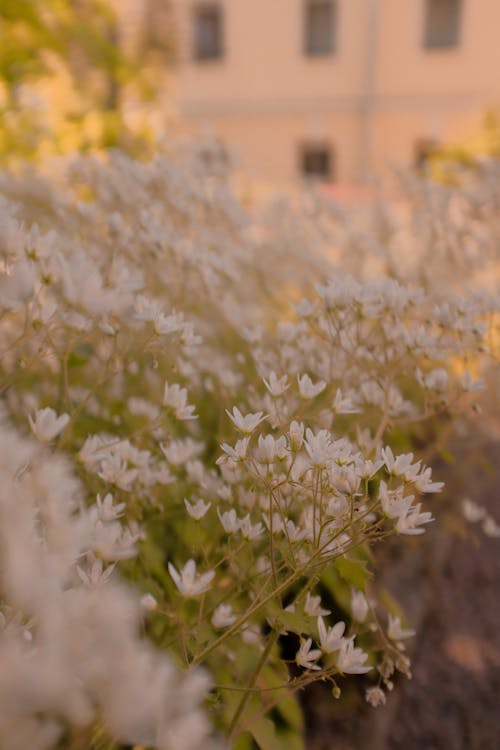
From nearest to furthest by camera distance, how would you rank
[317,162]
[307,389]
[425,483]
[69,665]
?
[69,665]
[425,483]
[307,389]
[317,162]

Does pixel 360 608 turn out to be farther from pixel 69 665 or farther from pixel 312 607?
pixel 69 665

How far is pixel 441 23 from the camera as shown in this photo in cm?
1603

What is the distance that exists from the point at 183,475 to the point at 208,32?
17.6m

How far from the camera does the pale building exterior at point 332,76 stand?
52.5ft

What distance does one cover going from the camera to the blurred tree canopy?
14.4 ft

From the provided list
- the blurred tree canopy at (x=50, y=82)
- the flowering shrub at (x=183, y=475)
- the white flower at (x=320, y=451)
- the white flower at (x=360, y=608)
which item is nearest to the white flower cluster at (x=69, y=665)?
the flowering shrub at (x=183, y=475)

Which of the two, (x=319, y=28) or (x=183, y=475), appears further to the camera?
(x=319, y=28)

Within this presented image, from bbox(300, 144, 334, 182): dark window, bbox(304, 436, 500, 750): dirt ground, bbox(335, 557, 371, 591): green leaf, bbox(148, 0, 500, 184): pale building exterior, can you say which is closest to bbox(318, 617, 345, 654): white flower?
bbox(335, 557, 371, 591): green leaf

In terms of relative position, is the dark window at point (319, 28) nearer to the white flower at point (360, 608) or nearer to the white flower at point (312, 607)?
the white flower at point (360, 608)

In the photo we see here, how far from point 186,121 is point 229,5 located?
268cm

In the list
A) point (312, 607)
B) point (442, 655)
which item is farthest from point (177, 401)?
point (442, 655)

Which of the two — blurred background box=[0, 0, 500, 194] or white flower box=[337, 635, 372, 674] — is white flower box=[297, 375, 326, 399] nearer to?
white flower box=[337, 635, 372, 674]

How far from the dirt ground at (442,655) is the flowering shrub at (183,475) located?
0.62 ft

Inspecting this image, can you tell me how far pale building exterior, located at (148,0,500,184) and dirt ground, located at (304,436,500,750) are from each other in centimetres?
1363
